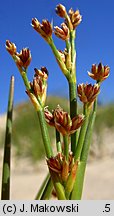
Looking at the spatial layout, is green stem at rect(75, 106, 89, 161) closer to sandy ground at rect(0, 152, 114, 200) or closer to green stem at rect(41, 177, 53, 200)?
green stem at rect(41, 177, 53, 200)

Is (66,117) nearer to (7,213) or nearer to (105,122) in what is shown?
(7,213)

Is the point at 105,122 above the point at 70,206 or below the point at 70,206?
above

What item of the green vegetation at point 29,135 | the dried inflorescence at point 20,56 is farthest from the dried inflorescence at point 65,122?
the green vegetation at point 29,135

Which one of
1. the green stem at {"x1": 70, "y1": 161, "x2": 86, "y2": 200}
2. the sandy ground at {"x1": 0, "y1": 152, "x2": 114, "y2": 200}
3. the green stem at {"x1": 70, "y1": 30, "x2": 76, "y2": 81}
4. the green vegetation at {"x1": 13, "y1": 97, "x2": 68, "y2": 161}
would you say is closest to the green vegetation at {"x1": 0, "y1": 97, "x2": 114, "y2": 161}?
the green vegetation at {"x1": 13, "y1": 97, "x2": 68, "y2": 161}

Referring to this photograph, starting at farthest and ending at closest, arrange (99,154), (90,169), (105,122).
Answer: (105,122)
(99,154)
(90,169)

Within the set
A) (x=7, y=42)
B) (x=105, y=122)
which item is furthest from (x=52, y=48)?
(x=105, y=122)
